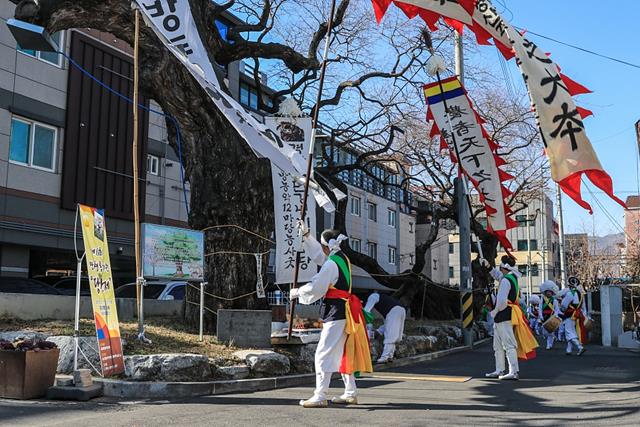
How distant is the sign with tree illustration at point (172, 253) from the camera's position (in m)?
9.42

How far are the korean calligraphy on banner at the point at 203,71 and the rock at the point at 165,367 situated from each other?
10.3 feet

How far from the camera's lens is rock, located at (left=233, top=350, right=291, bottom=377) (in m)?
9.38

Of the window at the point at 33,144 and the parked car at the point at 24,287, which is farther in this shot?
the window at the point at 33,144

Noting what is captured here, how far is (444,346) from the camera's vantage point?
55.0 ft

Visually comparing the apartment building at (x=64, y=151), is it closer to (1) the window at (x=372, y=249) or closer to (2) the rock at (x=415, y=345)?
(2) the rock at (x=415, y=345)

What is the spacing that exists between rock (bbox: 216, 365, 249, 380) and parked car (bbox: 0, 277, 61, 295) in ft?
23.5

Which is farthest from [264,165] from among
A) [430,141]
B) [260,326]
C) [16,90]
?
[430,141]

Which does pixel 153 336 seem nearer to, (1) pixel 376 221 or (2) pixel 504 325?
(2) pixel 504 325

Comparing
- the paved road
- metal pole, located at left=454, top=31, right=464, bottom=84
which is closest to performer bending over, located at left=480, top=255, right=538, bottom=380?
the paved road

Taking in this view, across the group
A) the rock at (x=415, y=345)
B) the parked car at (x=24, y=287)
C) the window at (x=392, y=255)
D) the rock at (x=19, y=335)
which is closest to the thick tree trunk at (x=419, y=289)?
the rock at (x=415, y=345)

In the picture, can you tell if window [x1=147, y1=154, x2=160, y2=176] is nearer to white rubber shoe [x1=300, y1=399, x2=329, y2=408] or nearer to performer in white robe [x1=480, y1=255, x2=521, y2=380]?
performer in white robe [x1=480, y1=255, x2=521, y2=380]

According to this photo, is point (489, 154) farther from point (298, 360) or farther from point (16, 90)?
point (16, 90)

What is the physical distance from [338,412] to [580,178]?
14.4 ft

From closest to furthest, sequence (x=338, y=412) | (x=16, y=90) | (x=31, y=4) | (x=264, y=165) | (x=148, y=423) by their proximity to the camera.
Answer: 1. (x=148, y=423)
2. (x=338, y=412)
3. (x=31, y=4)
4. (x=264, y=165)
5. (x=16, y=90)
